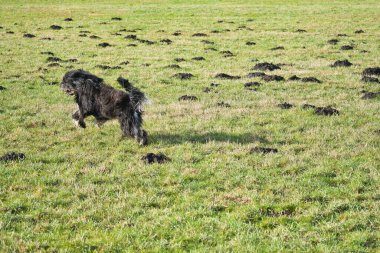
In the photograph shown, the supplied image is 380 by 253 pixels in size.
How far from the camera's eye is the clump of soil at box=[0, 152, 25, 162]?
13039 millimetres

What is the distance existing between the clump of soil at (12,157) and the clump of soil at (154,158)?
3297mm

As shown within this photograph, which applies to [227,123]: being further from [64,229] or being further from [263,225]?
[64,229]

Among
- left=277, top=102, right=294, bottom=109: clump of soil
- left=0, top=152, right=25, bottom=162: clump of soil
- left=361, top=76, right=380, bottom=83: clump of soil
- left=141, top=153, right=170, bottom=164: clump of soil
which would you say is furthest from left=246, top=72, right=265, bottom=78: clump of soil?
left=0, top=152, right=25, bottom=162: clump of soil

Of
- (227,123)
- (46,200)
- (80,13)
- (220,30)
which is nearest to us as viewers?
(46,200)

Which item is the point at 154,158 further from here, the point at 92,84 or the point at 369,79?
the point at 369,79

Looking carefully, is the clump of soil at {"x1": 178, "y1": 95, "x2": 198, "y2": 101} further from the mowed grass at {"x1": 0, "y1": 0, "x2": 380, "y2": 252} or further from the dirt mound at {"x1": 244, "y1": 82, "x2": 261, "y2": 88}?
the dirt mound at {"x1": 244, "y1": 82, "x2": 261, "y2": 88}

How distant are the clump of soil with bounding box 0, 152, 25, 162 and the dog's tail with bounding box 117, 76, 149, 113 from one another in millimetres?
3428

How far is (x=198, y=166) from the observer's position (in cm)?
1291

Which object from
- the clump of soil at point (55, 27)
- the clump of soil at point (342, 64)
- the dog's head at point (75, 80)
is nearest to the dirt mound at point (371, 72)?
the clump of soil at point (342, 64)

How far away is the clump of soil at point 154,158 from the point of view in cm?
1306

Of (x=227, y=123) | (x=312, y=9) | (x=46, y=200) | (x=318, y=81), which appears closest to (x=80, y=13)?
(x=312, y=9)

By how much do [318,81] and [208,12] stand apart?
40.4m

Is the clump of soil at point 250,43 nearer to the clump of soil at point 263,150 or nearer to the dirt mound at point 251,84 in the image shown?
the dirt mound at point 251,84

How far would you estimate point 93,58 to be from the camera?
3153 cm
